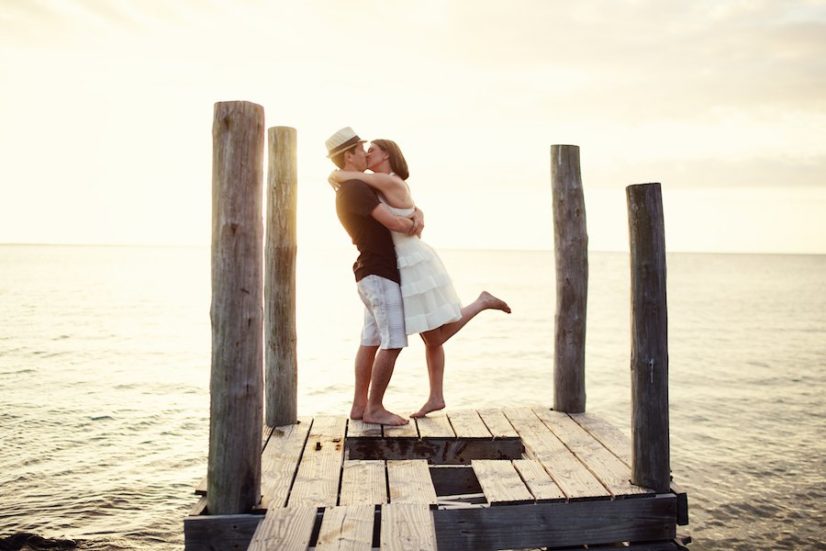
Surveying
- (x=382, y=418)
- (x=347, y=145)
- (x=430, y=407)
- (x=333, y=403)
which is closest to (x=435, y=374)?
(x=430, y=407)

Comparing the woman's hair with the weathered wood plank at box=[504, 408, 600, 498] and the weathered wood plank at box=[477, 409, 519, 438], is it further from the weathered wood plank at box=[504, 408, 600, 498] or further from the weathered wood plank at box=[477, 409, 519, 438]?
the weathered wood plank at box=[504, 408, 600, 498]

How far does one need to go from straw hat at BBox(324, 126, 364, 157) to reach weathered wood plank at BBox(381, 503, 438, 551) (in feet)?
9.48

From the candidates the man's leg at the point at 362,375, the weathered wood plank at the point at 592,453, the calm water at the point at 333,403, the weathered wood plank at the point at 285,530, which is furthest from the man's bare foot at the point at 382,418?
the calm water at the point at 333,403

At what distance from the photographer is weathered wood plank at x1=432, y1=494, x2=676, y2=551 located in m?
4.53

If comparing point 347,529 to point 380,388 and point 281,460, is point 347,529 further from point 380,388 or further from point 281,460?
point 380,388

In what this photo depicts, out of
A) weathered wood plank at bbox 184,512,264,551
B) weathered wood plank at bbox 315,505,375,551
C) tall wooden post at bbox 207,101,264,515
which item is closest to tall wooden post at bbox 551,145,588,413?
weathered wood plank at bbox 315,505,375,551

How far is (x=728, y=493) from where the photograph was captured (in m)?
9.31

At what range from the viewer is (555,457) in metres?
5.53

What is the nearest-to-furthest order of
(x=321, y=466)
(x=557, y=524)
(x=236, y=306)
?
1. (x=236, y=306)
2. (x=557, y=524)
3. (x=321, y=466)

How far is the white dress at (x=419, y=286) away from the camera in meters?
6.08

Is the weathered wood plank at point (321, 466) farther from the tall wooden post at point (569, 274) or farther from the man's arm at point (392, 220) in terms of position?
the tall wooden post at point (569, 274)

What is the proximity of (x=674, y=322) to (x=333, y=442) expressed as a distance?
3067 centimetres

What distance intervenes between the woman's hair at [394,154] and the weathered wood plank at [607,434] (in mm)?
2669

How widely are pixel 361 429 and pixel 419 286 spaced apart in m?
1.30
